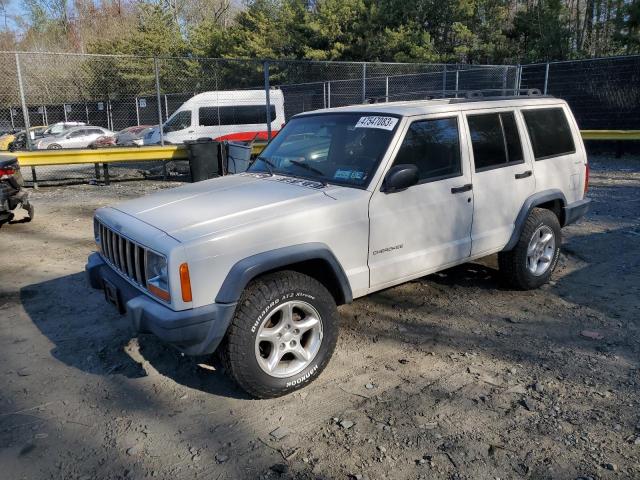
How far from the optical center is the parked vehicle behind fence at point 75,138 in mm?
22578

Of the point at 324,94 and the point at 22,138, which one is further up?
the point at 324,94

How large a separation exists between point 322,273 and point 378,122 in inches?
50.4

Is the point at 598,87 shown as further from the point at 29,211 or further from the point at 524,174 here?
the point at 29,211

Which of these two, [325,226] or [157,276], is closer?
[157,276]

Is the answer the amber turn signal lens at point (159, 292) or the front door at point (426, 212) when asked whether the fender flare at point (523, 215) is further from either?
the amber turn signal lens at point (159, 292)

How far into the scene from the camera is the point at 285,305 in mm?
3340

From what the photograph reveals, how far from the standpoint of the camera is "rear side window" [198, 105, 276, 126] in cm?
1633

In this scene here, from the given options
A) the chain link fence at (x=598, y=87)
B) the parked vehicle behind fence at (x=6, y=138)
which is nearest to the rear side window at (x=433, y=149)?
the chain link fence at (x=598, y=87)

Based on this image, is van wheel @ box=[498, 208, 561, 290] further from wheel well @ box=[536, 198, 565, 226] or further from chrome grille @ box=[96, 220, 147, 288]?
chrome grille @ box=[96, 220, 147, 288]

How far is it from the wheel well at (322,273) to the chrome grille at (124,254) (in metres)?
0.88

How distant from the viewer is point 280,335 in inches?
134

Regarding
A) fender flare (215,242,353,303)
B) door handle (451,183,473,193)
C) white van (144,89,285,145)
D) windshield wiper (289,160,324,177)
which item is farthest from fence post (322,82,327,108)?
fender flare (215,242,353,303)

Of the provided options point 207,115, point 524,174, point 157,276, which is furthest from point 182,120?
point 157,276

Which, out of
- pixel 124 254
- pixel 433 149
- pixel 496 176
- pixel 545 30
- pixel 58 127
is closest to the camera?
pixel 124 254
